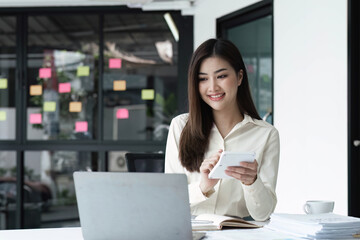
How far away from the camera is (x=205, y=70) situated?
2314mm

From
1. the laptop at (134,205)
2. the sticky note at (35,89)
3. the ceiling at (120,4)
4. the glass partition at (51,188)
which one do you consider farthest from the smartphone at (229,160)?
the sticky note at (35,89)

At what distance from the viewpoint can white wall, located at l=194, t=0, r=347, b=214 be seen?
3.87 m

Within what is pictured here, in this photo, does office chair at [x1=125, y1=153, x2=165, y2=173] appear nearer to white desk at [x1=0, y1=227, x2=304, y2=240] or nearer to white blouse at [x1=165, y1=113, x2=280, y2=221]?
white blouse at [x1=165, y1=113, x2=280, y2=221]

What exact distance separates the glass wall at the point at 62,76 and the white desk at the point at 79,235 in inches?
161

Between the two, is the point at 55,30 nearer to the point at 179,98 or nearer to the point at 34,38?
the point at 34,38

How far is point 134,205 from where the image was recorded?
147cm

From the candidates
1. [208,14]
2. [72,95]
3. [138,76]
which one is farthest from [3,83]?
[208,14]

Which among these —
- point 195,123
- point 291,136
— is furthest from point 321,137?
point 195,123

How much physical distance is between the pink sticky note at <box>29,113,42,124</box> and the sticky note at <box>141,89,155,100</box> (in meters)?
1.09

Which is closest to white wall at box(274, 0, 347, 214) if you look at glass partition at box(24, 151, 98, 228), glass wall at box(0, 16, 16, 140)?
glass partition at box(24, 151, 98, 228)

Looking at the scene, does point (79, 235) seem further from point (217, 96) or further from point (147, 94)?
point (147, 94)

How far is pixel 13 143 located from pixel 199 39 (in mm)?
2168

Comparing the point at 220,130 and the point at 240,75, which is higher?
the point at 240,75

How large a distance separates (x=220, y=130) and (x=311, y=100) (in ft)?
6.42
